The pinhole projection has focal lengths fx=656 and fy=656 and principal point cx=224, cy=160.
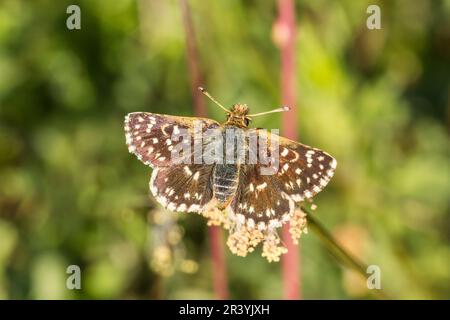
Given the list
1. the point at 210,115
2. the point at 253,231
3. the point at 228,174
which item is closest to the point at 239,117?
the point at 228,174

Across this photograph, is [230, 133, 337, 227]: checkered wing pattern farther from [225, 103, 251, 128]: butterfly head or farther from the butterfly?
[225, 103, 251, 128]: butterfly head

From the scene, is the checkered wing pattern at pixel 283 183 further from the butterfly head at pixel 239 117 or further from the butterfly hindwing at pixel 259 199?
the butterfly head at pixel 239 117

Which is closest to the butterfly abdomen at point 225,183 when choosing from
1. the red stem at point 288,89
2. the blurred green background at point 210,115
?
the red stem at point 288,89

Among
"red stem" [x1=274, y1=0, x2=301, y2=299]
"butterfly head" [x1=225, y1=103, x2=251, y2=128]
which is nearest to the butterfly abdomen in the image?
"butterfly head" [x1=225, y1=103, x2=251, y2=128]

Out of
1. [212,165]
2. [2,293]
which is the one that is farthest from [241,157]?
[2,293]

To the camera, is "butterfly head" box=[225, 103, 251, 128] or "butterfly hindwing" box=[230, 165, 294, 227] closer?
"butterfly hindwing" box=[230, 165, 294, 227]

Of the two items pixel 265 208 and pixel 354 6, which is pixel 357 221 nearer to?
pixel 354 6

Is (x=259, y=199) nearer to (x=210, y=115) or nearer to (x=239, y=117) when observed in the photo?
(x=239, y=117)
